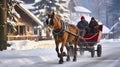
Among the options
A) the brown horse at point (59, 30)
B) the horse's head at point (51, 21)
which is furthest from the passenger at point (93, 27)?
the horse's head at point (51, 21)

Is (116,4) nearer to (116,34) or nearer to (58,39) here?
(116,34)

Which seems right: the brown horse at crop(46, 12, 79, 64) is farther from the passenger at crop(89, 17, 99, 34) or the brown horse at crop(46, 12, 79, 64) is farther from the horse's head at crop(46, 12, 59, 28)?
the passenger at crop(89, 17, 99, 34)

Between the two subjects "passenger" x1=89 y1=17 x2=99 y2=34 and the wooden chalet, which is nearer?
"passenger" x1=89 y1=17 x2=99 y2=34

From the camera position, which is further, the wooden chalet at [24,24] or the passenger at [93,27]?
the wooden chalet at [24,24]

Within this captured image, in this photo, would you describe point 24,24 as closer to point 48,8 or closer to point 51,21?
point 48,8

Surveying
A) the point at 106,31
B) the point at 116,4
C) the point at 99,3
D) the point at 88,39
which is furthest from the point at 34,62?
the point at 99,3

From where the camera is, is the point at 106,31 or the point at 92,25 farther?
the point at 106,31

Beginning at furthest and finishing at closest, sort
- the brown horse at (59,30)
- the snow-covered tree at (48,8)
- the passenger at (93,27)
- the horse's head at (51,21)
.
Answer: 1. the snow-covered tree at (48,8)
2. the passenger at (93,27)
3. the brown horse at (59,30)
4. the horse's head at (51,21)

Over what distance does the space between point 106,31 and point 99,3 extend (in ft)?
154

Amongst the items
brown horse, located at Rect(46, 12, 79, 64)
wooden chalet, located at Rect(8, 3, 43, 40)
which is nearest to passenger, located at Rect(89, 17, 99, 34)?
brown horse, located at Rect(46, 12, 79, 64)

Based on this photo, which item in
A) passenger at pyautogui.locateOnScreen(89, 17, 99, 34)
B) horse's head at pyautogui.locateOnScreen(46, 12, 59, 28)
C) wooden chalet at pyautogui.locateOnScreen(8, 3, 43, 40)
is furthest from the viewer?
wooden chalet at pyautogui.locateOnScreen(8, 3, 43, 40)

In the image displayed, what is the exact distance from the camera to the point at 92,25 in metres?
21.4

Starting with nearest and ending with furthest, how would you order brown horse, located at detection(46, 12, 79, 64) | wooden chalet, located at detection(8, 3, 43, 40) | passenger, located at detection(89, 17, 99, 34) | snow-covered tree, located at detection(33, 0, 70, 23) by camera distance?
brown horse, located at detection(46, 12, 79, 64) < passenger, located at detection(89, 17, 99, 34) < wooden chalet, located at detection(8, 3, 43, 40) < snow-covered tree, located at detection(33, 0, 70, 23)

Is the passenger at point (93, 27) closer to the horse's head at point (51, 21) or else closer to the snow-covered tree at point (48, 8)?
the horse's head at point (51, 21)
